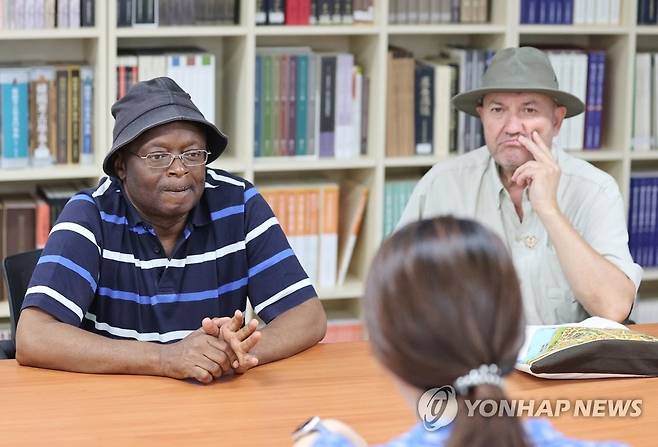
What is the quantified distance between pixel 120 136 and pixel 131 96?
10 centimetres

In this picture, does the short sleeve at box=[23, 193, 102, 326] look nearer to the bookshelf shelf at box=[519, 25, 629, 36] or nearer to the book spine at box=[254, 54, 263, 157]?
the book spine at box=[254, 54, 263, 157]

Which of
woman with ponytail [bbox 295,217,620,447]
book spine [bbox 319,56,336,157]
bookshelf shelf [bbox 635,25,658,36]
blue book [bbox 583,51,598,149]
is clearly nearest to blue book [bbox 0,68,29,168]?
book spine [bbox 319,56,336,157]

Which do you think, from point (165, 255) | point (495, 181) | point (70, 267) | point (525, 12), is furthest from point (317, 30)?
point (70, 267)

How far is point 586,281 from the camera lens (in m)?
2.60

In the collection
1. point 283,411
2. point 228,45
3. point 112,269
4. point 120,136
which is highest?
point 228,45

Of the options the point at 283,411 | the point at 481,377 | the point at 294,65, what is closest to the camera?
the point at 481,377

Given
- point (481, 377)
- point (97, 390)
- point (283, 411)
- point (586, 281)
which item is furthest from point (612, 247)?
point (481, 377)

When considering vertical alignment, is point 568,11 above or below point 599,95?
above

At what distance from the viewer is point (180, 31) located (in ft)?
11.8

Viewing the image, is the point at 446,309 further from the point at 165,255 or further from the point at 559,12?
the point at 559,12

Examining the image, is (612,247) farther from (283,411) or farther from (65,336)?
(65,336)

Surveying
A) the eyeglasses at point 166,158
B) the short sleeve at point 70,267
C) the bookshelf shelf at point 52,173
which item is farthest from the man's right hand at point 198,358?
the bookshelf shelf at point 52,173

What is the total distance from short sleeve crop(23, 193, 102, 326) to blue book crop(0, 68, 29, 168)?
1.24 metres

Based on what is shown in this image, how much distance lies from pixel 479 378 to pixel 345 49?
2995 millimetres
